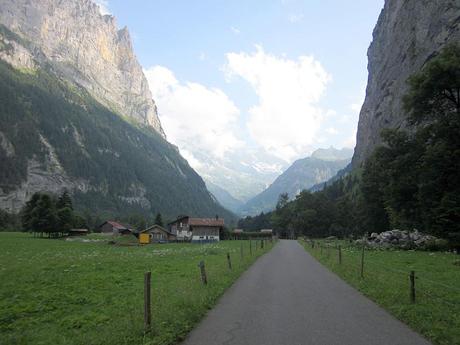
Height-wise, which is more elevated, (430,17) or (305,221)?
(430,17)

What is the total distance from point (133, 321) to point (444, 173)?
3677 cm

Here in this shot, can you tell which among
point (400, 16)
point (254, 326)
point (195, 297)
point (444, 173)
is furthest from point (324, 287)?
point (400, 16)

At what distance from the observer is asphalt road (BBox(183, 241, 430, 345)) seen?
32.3ft

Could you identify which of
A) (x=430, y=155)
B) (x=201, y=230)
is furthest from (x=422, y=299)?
(x=201, y=230)

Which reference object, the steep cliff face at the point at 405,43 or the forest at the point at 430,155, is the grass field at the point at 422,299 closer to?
the forest at the point at 430,155

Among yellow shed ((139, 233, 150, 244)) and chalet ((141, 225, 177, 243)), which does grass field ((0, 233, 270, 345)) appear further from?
chalet ((141, 225, 177, 243))

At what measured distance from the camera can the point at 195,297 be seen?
1447 centimetres

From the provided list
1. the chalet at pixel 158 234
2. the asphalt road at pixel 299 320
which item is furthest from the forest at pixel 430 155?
the chalet at pixel 158 234

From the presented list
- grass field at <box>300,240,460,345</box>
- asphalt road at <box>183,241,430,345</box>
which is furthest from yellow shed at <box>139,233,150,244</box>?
asphalt road at <box>183,241,430,345</box>

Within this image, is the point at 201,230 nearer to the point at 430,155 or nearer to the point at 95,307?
the point at 430,155

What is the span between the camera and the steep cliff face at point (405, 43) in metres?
104

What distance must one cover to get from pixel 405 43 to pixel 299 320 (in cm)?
14794

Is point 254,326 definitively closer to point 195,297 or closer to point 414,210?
point 195,297

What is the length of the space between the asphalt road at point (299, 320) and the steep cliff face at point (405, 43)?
8199 cm
